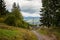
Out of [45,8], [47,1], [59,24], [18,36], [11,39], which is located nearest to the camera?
[11,39]

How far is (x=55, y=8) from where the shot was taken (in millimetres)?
48688

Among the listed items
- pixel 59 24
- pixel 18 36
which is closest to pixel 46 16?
pixel 59 24

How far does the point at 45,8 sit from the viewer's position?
53.8 m

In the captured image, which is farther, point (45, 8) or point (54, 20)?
point (45, 8)

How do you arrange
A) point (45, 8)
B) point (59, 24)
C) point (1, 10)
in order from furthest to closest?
point (1, 10)
point (45, 8)
point (59, 24)

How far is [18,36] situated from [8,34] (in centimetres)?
141

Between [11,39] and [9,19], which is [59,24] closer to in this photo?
[9,19]

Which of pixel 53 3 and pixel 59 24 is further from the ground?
pixel 53 3

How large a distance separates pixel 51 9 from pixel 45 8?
341cm

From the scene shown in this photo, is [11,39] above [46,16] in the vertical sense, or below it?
above

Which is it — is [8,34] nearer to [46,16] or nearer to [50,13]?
[50,13]

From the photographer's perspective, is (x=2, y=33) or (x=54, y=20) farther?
(x=54, y=20)

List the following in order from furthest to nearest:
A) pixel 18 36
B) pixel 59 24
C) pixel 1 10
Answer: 1. pixel 1 10
2. pixel 59 24
3. pixel 18 36

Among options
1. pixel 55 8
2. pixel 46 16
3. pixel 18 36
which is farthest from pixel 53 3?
pixel 18 36
